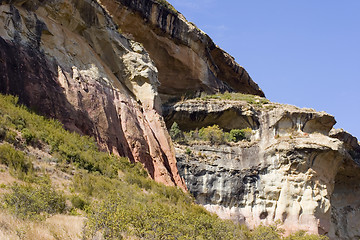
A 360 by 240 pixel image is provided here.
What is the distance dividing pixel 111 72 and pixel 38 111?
8.72 m

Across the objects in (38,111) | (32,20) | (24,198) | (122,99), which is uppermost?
(32,20)

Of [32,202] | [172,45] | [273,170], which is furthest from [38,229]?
[172,45]

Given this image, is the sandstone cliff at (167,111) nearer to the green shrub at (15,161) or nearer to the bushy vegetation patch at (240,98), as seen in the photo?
the bushy vegetation patch at (240,98)

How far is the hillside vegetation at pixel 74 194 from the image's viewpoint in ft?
39.0

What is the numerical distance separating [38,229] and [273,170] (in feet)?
70.6

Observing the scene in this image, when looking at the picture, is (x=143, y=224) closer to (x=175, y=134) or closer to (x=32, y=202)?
(x=32, y=202)

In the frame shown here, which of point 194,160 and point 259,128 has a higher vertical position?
point 259,128

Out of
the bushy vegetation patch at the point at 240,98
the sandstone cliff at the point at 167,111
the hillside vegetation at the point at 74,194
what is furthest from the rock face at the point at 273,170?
the hillside vegetation at the point at 74,194

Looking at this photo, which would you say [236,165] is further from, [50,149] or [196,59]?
[50,149]

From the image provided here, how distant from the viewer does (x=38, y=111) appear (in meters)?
20.6

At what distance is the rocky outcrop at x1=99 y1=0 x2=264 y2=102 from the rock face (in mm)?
6991

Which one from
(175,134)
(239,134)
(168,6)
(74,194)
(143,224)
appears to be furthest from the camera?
(168,6)

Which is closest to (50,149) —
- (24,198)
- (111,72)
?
(24,198)

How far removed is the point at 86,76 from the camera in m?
24.9
